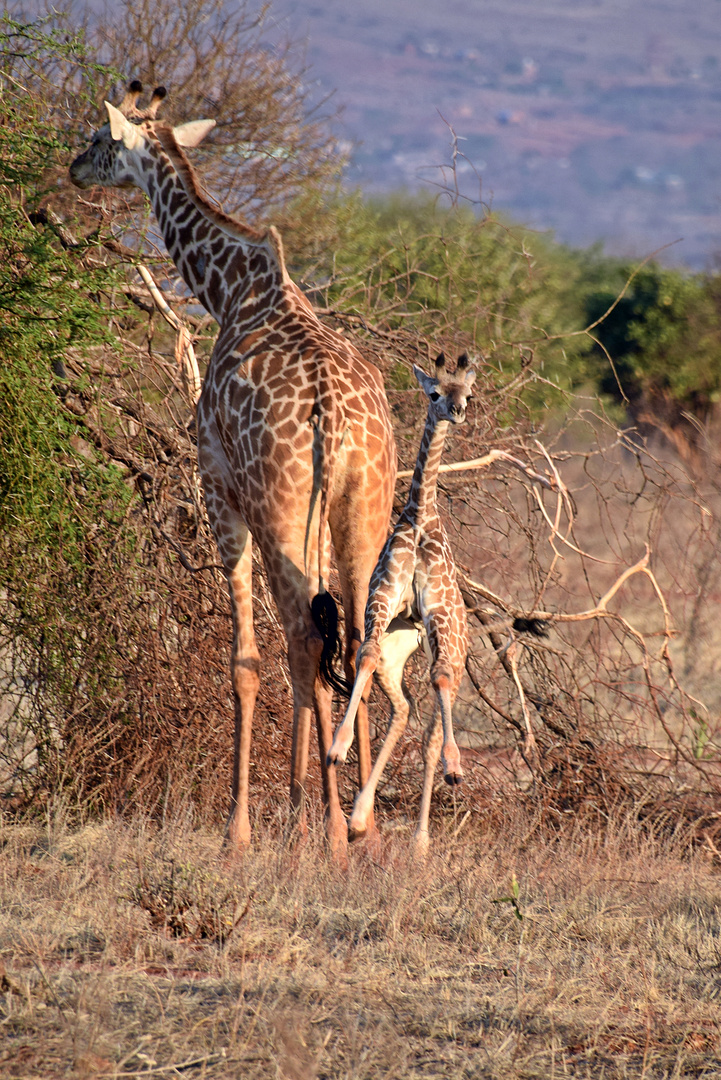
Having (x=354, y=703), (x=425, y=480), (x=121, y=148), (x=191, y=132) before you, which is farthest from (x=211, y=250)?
(x=354, y=703)

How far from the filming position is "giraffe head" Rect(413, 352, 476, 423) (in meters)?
4.09

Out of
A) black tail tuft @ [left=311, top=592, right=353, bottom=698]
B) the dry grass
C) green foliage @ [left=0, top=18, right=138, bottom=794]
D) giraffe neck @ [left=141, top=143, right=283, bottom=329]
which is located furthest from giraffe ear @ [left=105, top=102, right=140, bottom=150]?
the dry grass

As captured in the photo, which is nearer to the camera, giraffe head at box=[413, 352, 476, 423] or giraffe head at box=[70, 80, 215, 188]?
giraffe head at box=[413, 352, 476, 423]

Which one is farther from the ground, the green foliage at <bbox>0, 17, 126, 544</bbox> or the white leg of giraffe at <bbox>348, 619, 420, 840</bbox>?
the green foliage at <bbox>0, 17, 126, 544</bbox>

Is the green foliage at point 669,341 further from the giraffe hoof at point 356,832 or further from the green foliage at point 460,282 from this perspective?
the giraffe hoof at point 356,832

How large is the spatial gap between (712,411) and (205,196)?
1446cm

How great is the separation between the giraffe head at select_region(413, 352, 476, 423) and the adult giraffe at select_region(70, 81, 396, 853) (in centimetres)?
46

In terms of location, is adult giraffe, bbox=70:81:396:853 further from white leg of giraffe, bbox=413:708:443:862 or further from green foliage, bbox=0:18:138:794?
green foliage, bbox=0:18:138:794

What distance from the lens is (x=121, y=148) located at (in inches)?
224

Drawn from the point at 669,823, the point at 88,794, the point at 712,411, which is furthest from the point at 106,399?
the point at 712,411

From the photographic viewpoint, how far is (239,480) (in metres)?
4.70

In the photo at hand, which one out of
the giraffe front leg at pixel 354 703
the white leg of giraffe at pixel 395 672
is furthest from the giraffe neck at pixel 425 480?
the giraffe front leg at pixel 354 703

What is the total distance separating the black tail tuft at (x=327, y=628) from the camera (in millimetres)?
4516

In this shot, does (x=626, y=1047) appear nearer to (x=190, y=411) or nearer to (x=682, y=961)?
(x=682, y=961)
